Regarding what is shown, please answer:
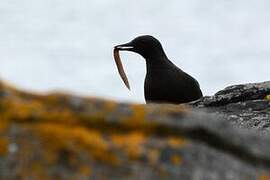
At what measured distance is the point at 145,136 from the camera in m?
2.80

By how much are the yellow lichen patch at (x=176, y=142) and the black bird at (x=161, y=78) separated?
8.70 m

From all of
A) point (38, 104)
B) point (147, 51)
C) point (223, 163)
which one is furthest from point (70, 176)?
point (147, 51)

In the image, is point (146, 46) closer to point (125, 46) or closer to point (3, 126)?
point (125, 46)

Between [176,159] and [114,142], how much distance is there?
0.72 ft

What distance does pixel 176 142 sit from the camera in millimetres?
2791

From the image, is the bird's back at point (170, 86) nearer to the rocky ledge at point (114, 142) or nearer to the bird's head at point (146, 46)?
the bird's head at point (146, 46)

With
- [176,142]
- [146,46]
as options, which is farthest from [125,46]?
[176,142]

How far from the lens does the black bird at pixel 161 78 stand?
469 inches

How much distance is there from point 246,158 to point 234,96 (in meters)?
6.00

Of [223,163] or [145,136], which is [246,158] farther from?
[145,136]

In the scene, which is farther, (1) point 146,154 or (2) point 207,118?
(2) point 207,118

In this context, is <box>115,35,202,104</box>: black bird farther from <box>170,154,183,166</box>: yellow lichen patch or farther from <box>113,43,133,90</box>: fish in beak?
<box>170,154,183,166</box>: yellow lichen patch

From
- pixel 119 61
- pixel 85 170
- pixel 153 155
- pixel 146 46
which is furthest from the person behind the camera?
pixel 146 46

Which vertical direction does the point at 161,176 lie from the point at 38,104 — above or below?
below
